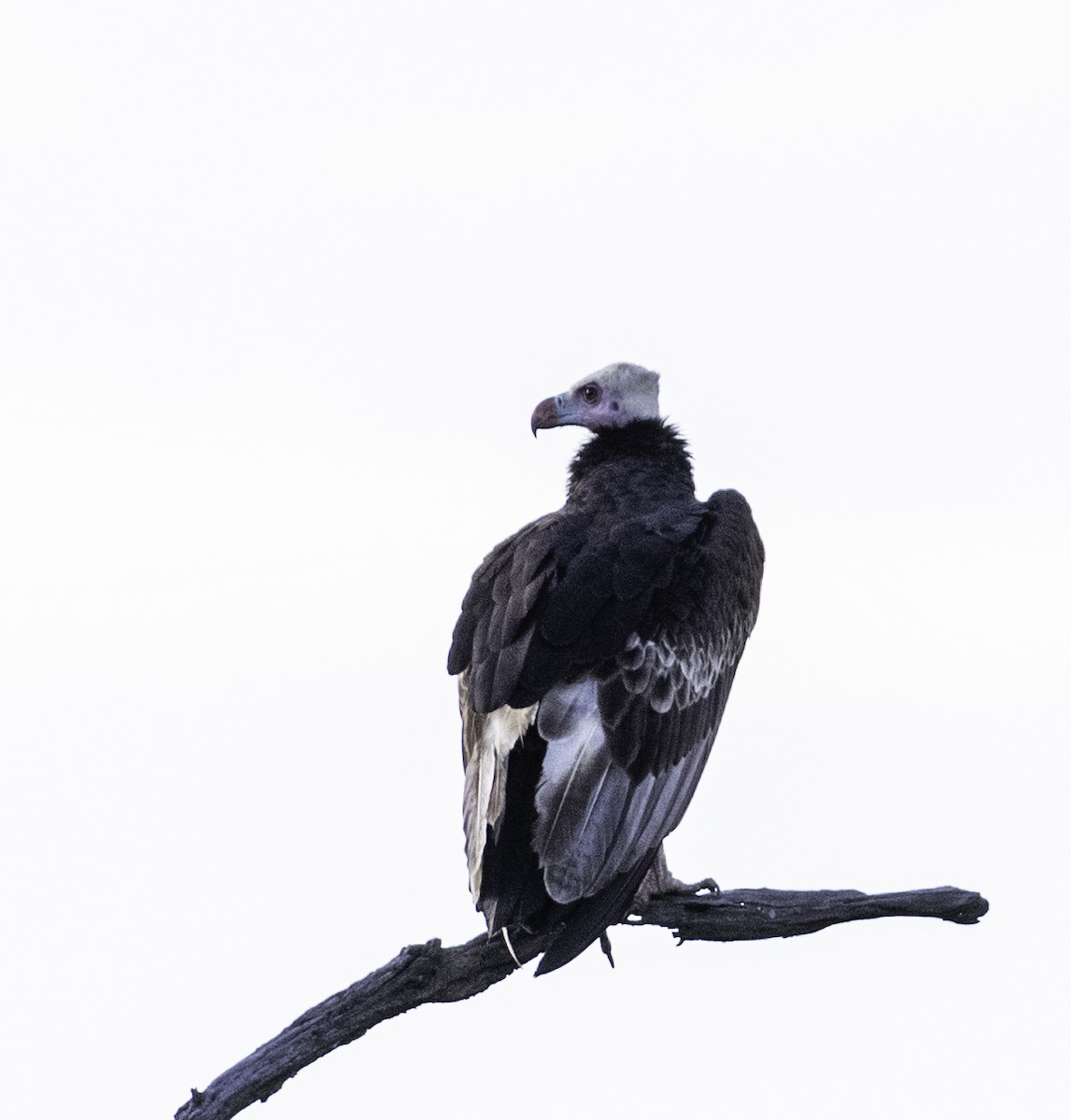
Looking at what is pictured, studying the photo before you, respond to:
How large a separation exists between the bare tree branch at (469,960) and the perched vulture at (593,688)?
0.30m

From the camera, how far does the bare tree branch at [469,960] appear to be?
11633 mm

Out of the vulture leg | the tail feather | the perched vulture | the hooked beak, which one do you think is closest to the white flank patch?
the perched vulture

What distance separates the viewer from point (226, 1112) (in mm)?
11531

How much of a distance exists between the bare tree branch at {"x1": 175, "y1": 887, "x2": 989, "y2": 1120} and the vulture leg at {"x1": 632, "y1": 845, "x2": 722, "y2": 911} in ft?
0.26

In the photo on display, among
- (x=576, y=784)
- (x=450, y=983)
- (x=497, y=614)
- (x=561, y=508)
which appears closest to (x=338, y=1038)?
(x=450, y=983)

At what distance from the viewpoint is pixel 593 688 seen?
13.2 m

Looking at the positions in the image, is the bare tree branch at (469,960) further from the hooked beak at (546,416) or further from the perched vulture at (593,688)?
the hooked beak at (546,416)

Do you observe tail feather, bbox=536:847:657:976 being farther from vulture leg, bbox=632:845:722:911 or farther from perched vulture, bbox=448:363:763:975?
vulture leg, bbox=632:845:722:911

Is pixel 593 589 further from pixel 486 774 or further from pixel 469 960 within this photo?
pixel 469 960

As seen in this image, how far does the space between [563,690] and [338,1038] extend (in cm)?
251

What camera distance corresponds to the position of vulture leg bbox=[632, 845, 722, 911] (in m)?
13.7

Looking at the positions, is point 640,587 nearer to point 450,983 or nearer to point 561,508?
point 561,508

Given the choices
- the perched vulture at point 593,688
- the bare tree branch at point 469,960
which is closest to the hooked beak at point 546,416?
the perched vulture at point 593,688

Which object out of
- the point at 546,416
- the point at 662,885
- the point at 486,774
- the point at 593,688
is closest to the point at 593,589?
the point at 593,688
